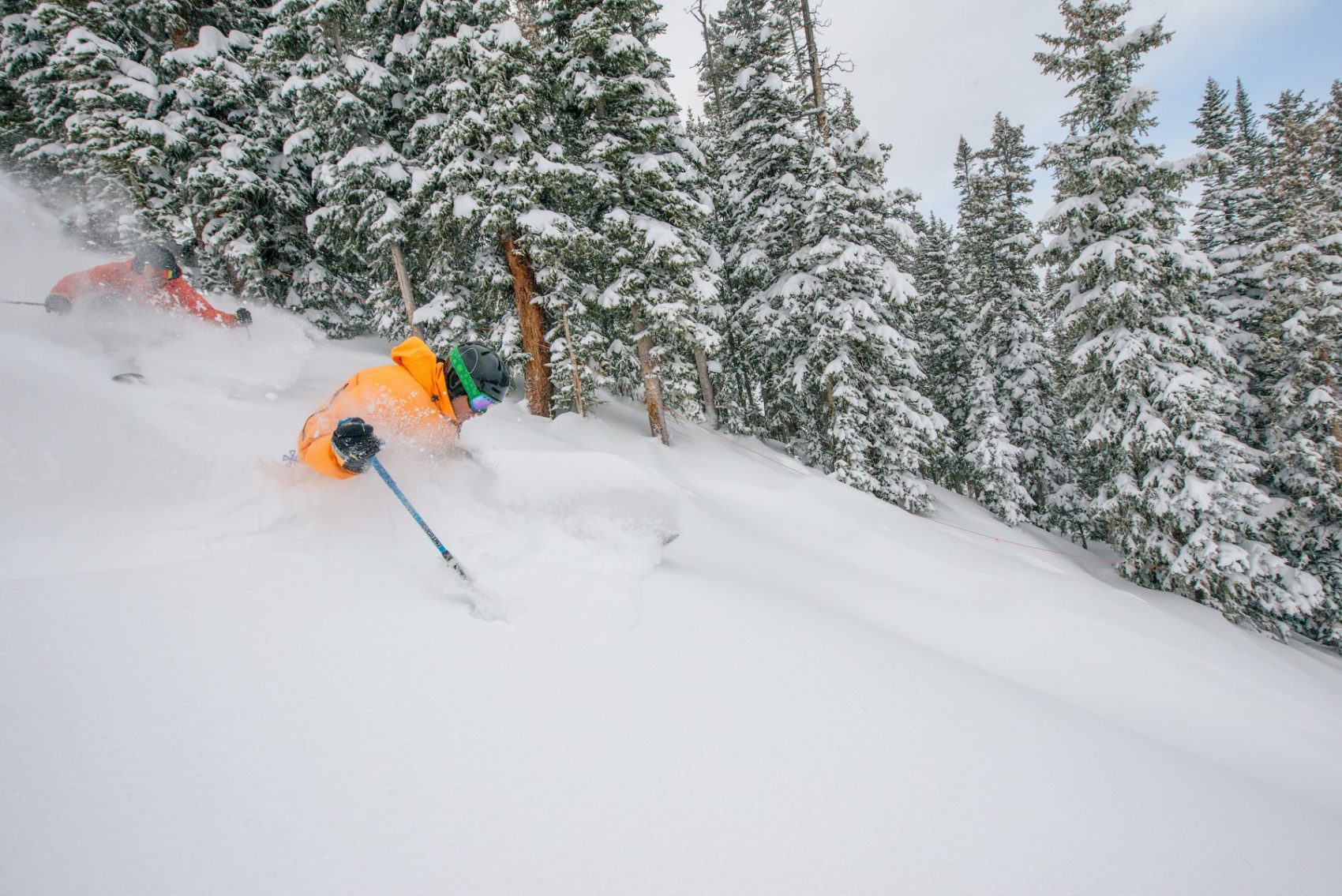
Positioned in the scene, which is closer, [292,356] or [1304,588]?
[292,356]

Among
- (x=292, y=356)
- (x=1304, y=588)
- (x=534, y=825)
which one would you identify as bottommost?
(x=1304, y=588)

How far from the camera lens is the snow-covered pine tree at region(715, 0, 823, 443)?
1475cm

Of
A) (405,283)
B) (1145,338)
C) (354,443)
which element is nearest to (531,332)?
(405,283)

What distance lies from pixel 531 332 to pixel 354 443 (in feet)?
32.5

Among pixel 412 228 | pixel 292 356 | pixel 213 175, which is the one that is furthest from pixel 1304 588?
pixel 213 175

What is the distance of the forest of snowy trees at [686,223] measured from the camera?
12297 millimetres

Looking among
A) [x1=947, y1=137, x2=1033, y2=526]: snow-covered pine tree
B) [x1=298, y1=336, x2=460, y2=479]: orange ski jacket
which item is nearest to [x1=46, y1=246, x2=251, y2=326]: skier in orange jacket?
[x1=298, y1=336, x2=460, y2=479]: orange ski jacket

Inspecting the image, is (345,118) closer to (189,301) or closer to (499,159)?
(499,159)

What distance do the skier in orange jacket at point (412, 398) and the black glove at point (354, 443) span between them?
80 millimetres

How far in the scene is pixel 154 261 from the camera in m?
7.68

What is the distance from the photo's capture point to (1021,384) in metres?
21.5

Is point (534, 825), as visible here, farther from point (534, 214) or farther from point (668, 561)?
point (534, 214)

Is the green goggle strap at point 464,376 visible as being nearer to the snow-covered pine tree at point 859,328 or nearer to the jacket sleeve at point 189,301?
the jacket sleeve at point 189,301

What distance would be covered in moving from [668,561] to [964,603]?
3.95 meters
